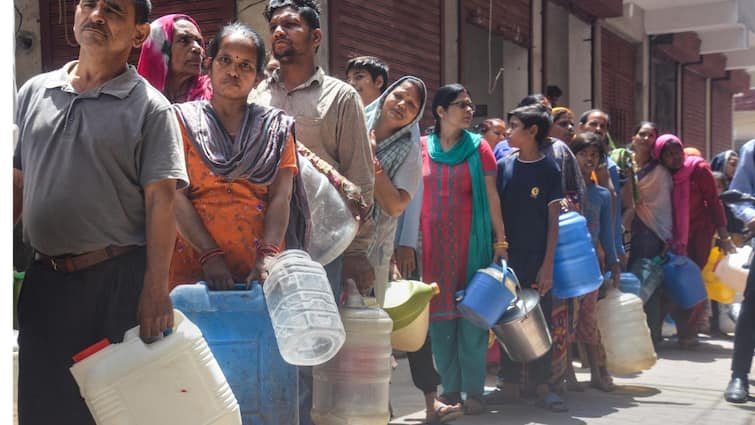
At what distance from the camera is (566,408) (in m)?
5.28

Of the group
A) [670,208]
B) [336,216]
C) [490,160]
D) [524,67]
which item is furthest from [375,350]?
[524,67]

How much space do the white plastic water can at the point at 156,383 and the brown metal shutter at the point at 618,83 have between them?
1238cm

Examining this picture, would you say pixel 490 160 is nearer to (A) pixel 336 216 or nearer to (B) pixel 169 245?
(A) pixel 336 216

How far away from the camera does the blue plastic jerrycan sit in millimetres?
2832

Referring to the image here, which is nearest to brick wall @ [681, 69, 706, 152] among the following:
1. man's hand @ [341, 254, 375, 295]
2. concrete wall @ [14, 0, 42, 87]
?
concrete wall @ [14, 0, 42, 87]

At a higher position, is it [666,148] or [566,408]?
[666,148]

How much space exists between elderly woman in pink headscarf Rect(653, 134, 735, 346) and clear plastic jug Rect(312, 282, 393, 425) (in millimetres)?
4669

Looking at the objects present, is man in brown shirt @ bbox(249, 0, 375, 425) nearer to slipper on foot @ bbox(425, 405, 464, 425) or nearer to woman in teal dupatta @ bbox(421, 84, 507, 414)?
slipper on foot @ bbox(425, 405, 464, 425)

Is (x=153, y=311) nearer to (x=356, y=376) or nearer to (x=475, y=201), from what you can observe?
(x=356, y=376)

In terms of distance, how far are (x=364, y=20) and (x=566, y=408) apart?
13.0 ft

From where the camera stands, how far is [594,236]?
6012 mm

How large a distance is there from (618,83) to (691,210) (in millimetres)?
7260

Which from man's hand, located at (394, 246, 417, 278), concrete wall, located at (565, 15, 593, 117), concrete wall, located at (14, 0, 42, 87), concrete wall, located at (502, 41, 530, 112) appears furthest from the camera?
concrete wall, located at (565, 15, 593, 117)

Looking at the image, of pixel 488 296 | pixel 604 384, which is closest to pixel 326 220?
pixel 488 296
